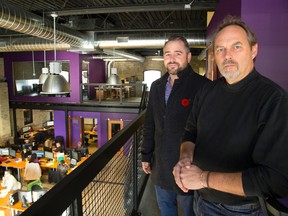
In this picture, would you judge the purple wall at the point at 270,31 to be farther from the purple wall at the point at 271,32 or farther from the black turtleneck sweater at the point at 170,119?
the black turtleneck sweater at the point at 170,119

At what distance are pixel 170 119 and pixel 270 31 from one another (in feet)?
5.16

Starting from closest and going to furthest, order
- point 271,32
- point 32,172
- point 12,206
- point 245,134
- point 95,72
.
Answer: point 245,134 → point 271,32 → point 12,206 → point 32,172 → point 95,72

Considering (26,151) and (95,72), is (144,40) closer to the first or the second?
(26,151)

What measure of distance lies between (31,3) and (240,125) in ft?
19.8

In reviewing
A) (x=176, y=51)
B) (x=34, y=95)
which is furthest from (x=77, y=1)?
(x=34, y=95)

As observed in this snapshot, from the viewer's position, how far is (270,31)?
241cm

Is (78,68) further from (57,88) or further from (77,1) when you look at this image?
(57,88)

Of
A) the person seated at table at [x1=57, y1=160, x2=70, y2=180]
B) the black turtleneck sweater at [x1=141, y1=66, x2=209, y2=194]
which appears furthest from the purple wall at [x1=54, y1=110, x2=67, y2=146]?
Answer: the black turtleneck sweater at [x1=141, y1=66, x2=209, y2=194]

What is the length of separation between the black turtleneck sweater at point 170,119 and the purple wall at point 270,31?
1099 millimetres

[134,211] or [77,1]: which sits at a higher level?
[77,1]

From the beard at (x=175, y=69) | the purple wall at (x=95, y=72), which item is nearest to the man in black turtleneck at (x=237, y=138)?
the beard at (x=175, y=69)

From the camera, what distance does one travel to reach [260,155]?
921 millimetres

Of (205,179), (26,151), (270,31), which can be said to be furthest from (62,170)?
(205,179)

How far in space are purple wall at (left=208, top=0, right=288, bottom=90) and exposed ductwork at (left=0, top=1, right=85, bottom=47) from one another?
386 cm
